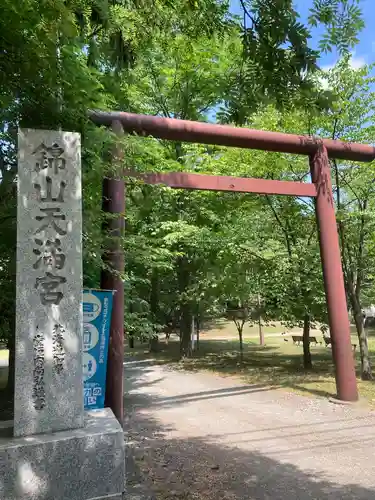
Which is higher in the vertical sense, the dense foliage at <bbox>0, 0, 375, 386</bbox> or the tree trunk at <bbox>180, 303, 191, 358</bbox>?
the dense foliage at <bbox>0, 0, 375, 386</bbox>

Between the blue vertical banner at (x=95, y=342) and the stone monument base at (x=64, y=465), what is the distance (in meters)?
1.67

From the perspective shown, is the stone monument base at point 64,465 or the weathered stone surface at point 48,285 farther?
the weathered stone surface at point 48,285

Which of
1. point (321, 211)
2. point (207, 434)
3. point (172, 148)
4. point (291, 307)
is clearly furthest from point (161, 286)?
point (207, 434)

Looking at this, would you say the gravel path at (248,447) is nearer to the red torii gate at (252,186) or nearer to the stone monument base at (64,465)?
the red torii gate at (252,186)

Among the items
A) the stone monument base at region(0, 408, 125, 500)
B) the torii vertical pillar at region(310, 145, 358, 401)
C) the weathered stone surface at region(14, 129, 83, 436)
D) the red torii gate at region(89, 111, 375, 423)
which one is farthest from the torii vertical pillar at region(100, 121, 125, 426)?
the torii vertical pillar at region(310, 145, 358, 401)

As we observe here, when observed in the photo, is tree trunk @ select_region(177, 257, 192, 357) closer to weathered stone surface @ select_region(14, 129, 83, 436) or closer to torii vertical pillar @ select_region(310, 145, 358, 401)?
torii vertical pillar @ select_region(310, 145, 358, 401)

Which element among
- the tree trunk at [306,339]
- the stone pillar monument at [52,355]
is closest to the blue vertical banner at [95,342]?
the stone pillar monument at [52,355]

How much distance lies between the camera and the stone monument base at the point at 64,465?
9.05 ft

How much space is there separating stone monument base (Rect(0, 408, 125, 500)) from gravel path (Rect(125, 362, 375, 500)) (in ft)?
4.23

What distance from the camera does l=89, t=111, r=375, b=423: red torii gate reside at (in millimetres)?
6020

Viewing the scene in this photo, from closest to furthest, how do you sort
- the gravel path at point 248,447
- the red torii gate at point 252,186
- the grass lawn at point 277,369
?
the gravel path at point 248,447, the red torii gate at point 252,186, the grass lawn at point 277,369

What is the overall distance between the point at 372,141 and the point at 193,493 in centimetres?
788

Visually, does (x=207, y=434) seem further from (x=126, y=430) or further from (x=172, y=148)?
(x=172, y=148)

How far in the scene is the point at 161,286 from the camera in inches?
787
